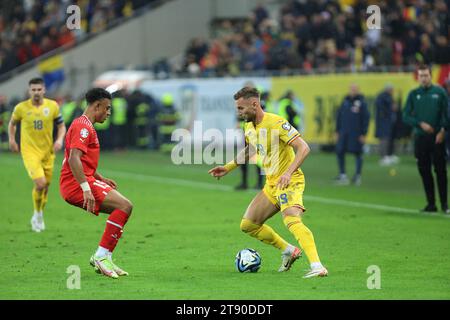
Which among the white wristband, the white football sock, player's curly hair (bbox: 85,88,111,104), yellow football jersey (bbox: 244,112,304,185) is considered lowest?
the white football sock

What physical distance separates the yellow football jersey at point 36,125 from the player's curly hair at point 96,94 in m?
4.84

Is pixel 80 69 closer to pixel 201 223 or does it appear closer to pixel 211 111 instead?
pixel 211 111

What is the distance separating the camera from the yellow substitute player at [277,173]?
11234 millimetres

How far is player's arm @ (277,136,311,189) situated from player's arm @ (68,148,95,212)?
1.96 meters

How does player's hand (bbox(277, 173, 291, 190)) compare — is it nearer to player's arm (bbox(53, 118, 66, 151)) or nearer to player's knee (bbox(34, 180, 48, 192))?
player's arm (bbox(53, 118, 66, 151))

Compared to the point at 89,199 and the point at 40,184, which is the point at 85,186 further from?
the point at 40,184

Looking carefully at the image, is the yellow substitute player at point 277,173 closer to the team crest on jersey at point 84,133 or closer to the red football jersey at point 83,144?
the red football jersey at point 83,144

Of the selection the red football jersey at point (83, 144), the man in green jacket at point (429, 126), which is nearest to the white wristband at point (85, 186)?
the red football jersey at point (83, 144)

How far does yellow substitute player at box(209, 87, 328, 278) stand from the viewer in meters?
11.2

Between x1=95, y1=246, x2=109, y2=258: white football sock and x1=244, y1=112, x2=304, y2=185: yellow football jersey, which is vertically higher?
x1=244, y1=112, x2=304, y2=185: yellow football jersey

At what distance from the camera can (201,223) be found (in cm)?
1720

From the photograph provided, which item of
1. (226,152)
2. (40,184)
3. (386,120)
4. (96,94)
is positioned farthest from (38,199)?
(226,152)

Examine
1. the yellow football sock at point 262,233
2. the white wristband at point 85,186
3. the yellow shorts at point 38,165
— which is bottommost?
the yellow football sock at point 262,233

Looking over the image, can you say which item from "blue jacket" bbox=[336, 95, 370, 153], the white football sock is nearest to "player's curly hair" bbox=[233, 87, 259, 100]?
the white football sock
